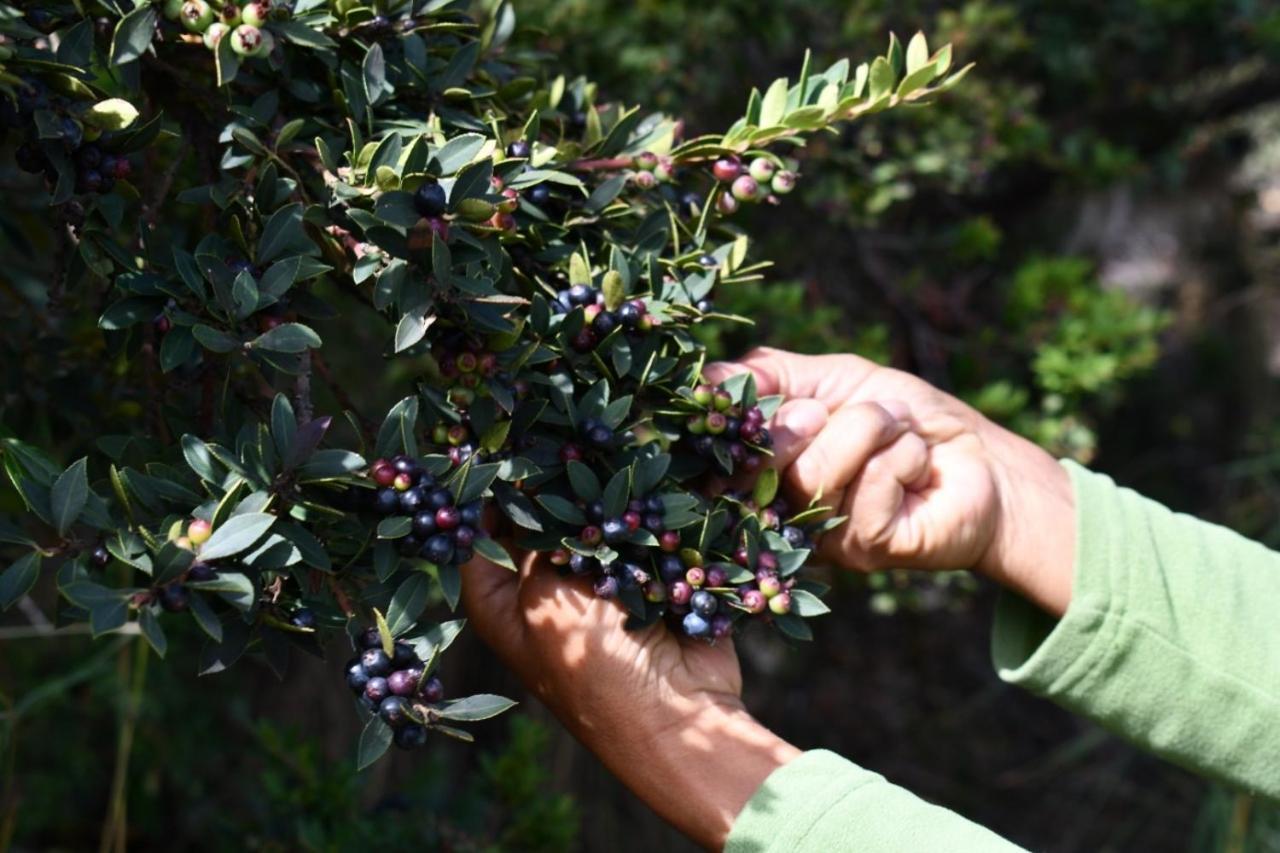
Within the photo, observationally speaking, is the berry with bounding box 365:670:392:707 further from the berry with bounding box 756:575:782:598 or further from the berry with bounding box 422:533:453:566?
the berry with bounding box 756:575:782:598

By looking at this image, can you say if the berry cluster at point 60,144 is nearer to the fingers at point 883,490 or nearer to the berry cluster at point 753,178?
the berry cluster at point 753,178

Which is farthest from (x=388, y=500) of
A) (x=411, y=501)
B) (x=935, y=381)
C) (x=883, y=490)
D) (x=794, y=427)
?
(x=935, y=381)

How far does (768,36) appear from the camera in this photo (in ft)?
6.55

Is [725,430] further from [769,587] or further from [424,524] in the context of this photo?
[424,524]

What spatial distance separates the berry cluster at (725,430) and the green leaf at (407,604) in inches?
11.2

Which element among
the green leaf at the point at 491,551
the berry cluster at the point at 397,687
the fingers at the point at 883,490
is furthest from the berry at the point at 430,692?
the fingers at the point at 883,490

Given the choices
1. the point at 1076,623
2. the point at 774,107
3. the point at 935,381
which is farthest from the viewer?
the point at 935,381

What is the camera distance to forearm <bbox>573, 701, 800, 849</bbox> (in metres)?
1.03

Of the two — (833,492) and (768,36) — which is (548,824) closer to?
(833,492)

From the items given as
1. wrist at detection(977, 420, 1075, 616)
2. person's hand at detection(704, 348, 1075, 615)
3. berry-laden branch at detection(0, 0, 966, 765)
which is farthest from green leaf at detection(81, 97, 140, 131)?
wrist at detection(977, 420, 1075, 616)

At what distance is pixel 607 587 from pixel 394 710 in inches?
8.4

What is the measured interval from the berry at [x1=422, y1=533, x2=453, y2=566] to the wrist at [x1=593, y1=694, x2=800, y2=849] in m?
0.30

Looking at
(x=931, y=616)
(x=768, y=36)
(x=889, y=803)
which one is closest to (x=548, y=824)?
(x=889, y=803)

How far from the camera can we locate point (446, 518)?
2.76ft
